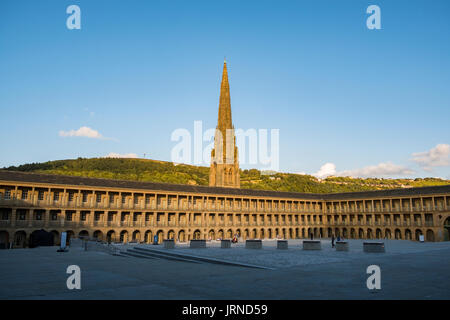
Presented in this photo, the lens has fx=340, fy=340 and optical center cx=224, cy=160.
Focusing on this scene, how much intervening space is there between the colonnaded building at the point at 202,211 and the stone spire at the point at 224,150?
0.35 meters

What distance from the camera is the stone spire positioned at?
271ft

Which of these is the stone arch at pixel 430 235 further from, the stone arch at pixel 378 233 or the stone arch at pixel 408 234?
the stone arch at pixel 378 233

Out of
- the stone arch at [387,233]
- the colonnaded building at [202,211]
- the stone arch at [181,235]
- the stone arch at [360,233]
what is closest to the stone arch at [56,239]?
the colonnaded building at [202,211]

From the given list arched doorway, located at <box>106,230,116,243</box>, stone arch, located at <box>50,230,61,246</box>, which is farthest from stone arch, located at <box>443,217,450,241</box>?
stone arch, located at <box>50,230,61,246</box>

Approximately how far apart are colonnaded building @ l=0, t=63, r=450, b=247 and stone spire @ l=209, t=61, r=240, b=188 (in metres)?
0.35

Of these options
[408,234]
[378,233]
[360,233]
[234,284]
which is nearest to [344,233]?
[360,233]

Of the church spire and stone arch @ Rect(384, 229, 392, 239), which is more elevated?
the church spire

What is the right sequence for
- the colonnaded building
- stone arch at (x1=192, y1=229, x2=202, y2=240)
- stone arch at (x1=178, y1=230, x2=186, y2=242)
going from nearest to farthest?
the colonnaded building
stone arch at (x1=178, y1=230, x2=186, y2=242)
stone arch at (x1=192, y1=229, x2=202, y2=240)

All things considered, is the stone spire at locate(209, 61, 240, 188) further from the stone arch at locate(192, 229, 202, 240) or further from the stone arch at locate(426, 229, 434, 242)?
the stone arch at locate(426, 229, 434, 242)

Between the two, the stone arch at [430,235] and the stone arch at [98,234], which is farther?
the stone arch at [430,235]

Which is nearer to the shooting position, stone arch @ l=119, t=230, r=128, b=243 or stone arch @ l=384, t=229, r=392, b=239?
stone arch @ l=119, t=230, r=128, b=243

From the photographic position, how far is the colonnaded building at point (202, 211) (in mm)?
42088
